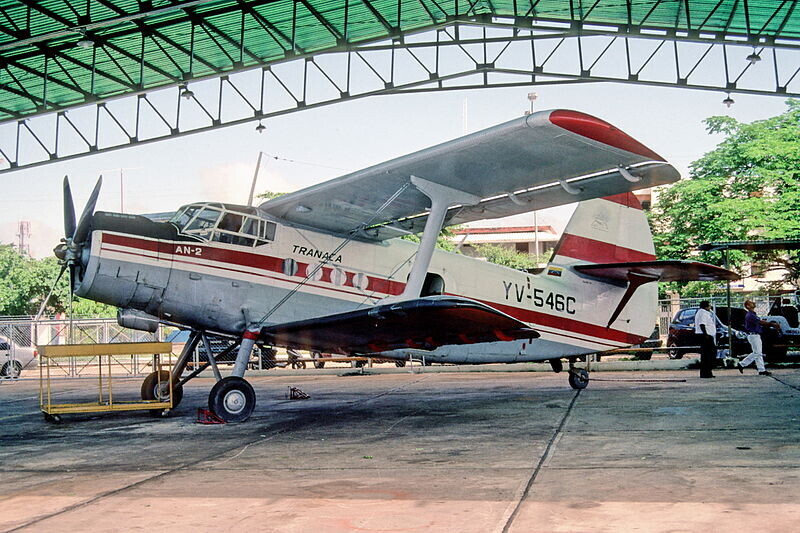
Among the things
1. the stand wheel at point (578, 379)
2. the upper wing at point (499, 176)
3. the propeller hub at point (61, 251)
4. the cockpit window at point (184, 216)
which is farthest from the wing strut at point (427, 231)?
the stand wheel at point (578, 379)

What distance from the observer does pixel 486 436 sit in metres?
8.30

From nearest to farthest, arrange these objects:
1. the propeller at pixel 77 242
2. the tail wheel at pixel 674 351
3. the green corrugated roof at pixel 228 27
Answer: the propeller at pixel 77 242, the green corrugated roof at pixel 228 27, the tail wheel at pixel 674 351

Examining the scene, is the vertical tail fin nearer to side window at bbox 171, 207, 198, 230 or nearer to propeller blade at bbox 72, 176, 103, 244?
side window at bbox 171, 207, 198, 230

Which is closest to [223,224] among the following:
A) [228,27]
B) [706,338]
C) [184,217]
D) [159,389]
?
[184,217]

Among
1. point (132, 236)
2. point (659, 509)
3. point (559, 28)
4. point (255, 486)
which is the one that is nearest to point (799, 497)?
point (659, 509)

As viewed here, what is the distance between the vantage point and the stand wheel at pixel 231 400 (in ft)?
32.4

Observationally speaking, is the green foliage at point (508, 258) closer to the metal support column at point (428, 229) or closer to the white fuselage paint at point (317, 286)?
the white fuselage paint at point (317, 286)

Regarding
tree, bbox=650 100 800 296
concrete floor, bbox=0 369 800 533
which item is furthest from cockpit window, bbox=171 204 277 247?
tree, bbox=650 100 800 296

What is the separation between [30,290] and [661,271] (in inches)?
1844

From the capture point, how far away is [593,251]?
565 inches

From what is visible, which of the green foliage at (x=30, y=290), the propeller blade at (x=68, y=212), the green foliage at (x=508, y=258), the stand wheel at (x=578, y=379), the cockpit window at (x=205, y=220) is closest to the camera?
the propeller blade at (x=68, y=212)

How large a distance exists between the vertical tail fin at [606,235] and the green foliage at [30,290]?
131ft

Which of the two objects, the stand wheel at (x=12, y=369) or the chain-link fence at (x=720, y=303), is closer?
the stand wheel at (x=12, y=369)

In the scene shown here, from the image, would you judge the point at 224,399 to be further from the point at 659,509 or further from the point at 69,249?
the point at 659,509
